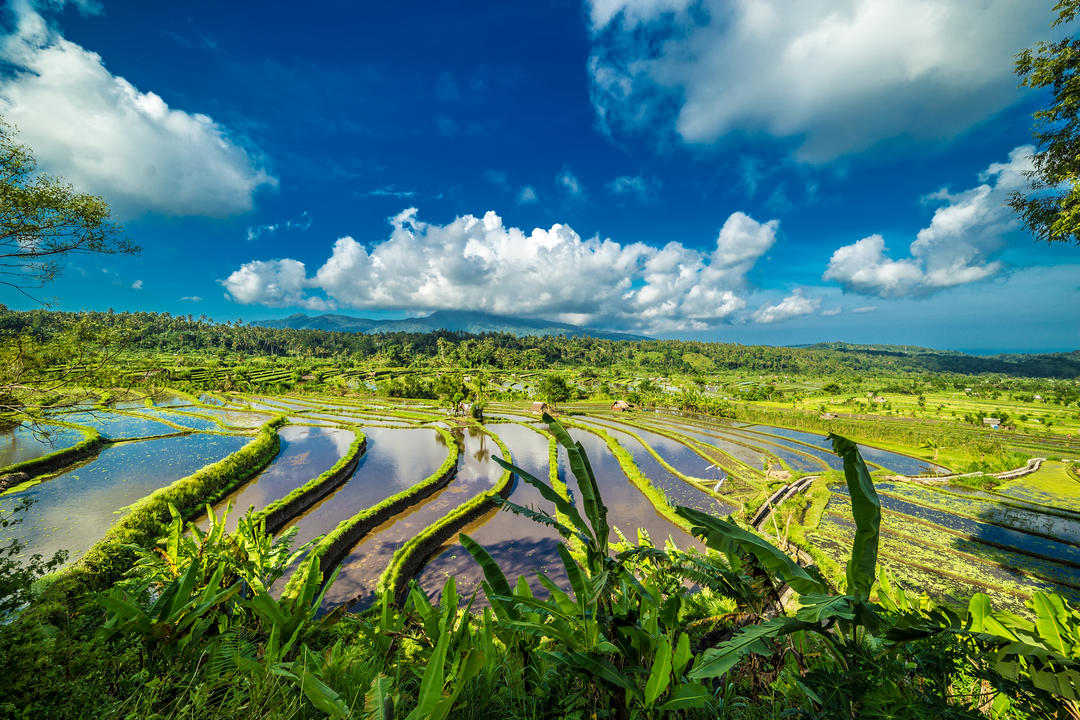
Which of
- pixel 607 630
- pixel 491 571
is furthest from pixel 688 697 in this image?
pixel 491 571

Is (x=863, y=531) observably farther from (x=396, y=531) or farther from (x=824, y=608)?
(x=396, y=531)

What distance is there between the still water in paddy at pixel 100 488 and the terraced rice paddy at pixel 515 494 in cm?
10

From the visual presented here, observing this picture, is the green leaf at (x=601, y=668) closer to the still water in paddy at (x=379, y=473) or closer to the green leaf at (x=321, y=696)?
the green leaf at (x=321, y=696)

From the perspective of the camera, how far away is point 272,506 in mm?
17047

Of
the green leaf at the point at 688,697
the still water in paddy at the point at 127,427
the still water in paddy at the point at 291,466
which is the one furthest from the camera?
the still water in paddy at the point at 127,427

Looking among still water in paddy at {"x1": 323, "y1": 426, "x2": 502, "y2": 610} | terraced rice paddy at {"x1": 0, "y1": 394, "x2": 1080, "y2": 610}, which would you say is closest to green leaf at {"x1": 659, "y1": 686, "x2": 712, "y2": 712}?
terraced rice paddy at {"x1": 0, "y1": 394, "x2": 1080, "y2": 610}

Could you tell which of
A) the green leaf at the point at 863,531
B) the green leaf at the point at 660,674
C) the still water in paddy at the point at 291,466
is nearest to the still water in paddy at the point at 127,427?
the still water in paddy at the point at 291,466

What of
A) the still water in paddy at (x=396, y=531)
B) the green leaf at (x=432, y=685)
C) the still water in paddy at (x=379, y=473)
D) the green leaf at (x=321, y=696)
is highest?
the green leaf at (x=432, y=685)

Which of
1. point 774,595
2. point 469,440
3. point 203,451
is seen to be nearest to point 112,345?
point 774,595

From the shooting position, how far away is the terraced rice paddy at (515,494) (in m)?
14.6

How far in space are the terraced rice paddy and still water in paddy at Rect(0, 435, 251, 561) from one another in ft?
0.31

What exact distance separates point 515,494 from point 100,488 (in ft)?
69.3

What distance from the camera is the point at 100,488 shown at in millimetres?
18359

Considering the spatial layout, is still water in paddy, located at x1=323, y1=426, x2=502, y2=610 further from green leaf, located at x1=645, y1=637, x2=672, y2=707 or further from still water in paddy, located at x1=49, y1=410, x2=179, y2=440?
still water in paddy, located at x1=49, y1=410, x2=179, y2=440
